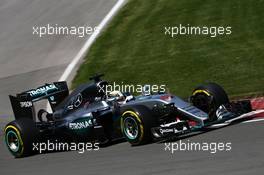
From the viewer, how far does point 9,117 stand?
17422 mm

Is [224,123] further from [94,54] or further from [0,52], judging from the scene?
[0,52]

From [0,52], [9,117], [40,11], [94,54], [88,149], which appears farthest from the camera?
[40,11]

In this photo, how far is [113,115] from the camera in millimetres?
12398

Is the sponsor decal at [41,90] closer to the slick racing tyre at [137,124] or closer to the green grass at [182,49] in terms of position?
the slick racing tyre at [137,124]

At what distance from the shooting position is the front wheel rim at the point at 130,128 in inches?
459

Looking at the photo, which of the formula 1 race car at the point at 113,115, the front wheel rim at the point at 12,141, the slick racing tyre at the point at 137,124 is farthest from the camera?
the front wheel rim at the point at 12,141

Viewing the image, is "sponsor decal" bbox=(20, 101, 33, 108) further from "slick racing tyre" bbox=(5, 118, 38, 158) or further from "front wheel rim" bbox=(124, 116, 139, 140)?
"front wheel rim" bbox=(124, 116, 139, 140)

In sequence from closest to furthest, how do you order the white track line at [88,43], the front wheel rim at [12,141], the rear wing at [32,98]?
1. the front wheel rim at [12,141]
2. the rear wing at [32,98]
3. the white track line at [88,43]

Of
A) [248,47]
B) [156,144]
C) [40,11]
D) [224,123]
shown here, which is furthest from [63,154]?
[40,11]

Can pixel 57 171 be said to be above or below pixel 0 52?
below

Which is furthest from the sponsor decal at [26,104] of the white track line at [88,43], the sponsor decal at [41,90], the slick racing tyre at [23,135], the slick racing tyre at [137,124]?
the white track line at [88,43]

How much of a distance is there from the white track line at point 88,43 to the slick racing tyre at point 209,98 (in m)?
7.11

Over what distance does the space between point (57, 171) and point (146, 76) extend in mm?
8133

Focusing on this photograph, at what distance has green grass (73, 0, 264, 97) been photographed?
17.3 m
